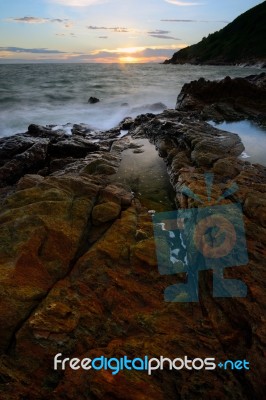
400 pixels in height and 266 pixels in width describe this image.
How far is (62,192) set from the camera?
6.36 meters

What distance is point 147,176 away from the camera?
9.67 metres

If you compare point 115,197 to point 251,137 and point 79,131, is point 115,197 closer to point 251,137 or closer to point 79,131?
point 251,137

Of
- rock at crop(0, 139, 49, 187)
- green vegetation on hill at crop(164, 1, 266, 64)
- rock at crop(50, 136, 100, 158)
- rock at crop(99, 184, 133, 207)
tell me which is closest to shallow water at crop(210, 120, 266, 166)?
rock at crop(99, 184, 133, 207)

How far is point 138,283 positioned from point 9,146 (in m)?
9.95

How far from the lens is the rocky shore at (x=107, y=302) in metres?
3.65

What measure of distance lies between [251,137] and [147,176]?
616 cm

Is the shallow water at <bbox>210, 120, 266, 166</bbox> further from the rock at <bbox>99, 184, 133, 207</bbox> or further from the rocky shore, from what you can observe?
the rock at <bbox>99, 184, 133, 207</bbox>

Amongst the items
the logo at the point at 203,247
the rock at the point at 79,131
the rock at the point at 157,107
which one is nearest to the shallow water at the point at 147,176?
the logo at the point at 203,247

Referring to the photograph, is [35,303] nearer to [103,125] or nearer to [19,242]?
[19,242]

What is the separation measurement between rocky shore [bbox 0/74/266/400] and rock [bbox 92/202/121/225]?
2cm

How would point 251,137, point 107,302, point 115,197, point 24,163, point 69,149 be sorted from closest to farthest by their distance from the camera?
point 107,302 < point 115,197 < point 24,163 < point 69,149 < point 251,137

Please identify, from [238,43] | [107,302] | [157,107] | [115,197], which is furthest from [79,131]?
[238,43]

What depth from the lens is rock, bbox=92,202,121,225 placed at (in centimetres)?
594

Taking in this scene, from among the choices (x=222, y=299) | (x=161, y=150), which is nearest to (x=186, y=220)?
(x=222, y=299)
